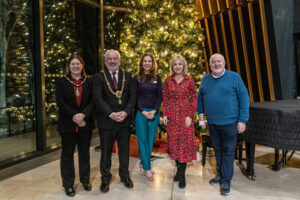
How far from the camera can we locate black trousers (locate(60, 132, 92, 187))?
8.52 ft

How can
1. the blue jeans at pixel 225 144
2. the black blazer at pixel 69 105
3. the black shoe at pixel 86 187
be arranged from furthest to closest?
the black shoe at pixel 86 187, the blue jeans at pixel 225 144, the black blazer at pixel 69 105

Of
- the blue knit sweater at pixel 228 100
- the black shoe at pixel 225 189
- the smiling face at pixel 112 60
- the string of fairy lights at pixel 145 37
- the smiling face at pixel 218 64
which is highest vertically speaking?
the string of fairy lights at pixel 145 37

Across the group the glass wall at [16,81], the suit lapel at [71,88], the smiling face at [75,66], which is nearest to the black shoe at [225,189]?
the suit lapel at [71,88]

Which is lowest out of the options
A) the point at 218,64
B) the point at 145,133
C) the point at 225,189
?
Result: the point at 225,189

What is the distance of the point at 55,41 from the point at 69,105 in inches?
105

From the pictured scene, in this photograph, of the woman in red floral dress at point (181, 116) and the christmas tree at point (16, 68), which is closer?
the woman in red floral dress at point (181, 116)

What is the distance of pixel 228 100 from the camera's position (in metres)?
2.57

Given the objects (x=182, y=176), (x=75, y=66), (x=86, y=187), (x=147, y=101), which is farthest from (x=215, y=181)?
(x=75, y=66)

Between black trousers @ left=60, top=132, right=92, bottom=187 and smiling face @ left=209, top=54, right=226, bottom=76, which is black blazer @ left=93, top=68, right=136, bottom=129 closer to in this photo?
black trousers @ left=60, top=132, right=92, bottom=187

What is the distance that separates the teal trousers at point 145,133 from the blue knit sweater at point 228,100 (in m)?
0.78

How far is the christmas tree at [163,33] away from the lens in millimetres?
4574

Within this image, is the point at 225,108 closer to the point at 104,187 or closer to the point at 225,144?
the point at 225,144

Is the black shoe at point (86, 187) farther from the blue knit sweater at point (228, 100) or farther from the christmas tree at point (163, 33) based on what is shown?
the christmas tree at point (163, 33)

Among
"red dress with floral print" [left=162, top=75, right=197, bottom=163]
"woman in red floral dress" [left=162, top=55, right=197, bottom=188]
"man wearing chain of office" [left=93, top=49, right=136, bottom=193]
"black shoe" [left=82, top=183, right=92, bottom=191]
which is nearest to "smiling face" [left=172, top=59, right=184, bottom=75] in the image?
"woman in red floral dress" [left=162, top=55, right=197, bottom=188]
